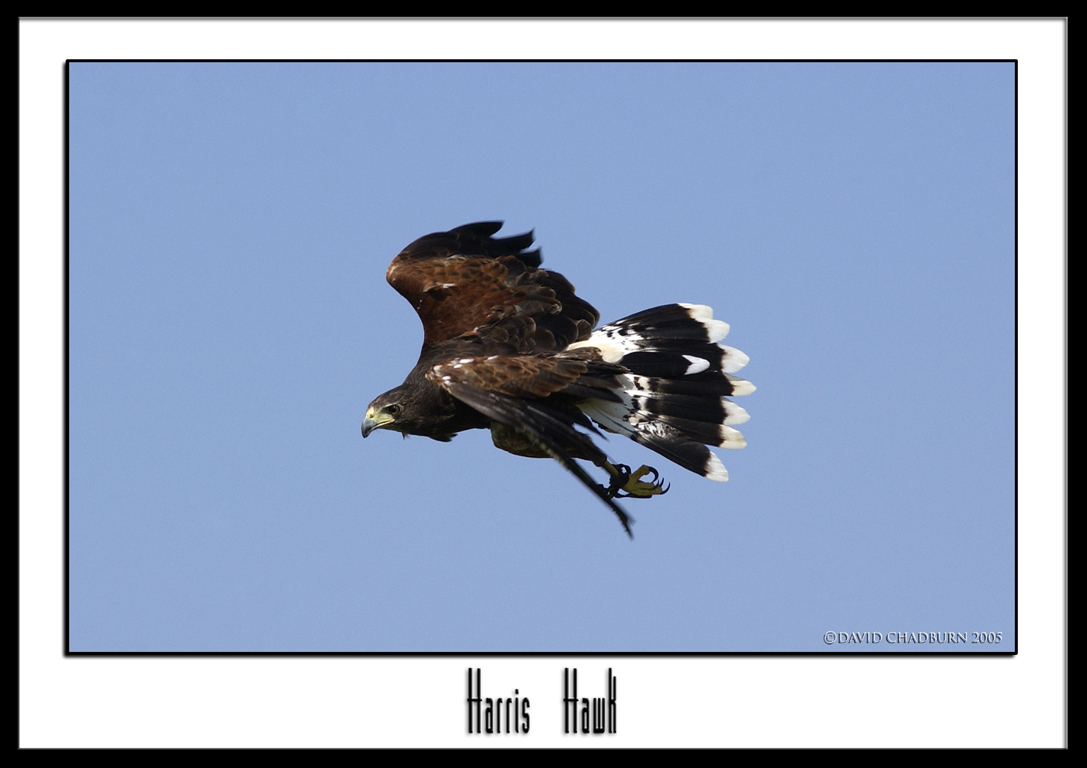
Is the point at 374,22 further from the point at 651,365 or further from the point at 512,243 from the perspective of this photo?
the point at 651,365

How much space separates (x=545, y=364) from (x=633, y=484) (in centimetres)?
134

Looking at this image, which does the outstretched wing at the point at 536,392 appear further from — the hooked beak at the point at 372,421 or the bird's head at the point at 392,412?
the hooked beak at the point at 372,421

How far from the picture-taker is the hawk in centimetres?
689

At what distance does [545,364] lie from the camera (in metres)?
6.93

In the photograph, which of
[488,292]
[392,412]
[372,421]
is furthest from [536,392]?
[488,292]

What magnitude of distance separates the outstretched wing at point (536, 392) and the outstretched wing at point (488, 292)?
0.56 meters

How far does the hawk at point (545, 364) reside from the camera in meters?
6.89

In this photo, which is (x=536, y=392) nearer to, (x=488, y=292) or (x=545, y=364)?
(x=545, y=364)

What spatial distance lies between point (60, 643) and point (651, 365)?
469cm

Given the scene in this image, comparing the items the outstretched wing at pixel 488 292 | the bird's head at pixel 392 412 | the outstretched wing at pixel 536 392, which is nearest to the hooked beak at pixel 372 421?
the bird's head at pixel 392 412

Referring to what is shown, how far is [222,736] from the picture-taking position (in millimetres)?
7504

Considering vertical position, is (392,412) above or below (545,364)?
below

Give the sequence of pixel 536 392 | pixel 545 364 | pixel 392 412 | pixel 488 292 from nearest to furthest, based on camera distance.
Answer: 1. pixel 536 392
2. pixel 545 364
3. pixel 392 412
4. pixel 488 292

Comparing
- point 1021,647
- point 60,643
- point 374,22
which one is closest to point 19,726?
point 60,643
